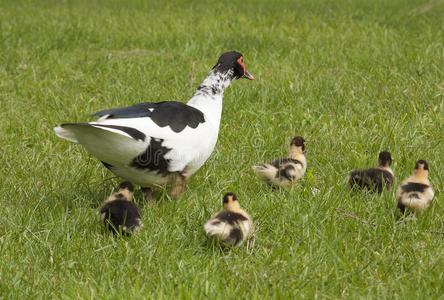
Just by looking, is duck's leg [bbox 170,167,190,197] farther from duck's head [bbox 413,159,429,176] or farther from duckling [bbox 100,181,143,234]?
duck's head [bbox 413,159,429,176]

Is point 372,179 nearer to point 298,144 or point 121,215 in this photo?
point 298,144

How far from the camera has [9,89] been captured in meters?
6.86

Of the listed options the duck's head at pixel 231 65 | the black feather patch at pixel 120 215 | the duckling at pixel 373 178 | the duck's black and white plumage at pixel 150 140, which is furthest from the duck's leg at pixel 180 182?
the duckling at pixel 373 178

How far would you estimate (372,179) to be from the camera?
13.4ft

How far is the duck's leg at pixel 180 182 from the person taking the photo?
4.08 meters

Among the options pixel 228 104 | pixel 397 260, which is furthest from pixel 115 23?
pixel 397 260

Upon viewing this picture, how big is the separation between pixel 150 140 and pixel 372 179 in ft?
5.20

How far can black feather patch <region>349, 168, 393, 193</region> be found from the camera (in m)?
4.09

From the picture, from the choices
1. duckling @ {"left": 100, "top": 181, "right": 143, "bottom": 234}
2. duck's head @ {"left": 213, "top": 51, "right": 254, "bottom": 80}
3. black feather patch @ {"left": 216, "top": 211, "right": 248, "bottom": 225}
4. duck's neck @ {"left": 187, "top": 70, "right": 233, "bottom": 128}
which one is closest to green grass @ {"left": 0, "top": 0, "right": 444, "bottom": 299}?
duckling @ {"left": 100, "top": 181, "right": 143, "bottom": 234}

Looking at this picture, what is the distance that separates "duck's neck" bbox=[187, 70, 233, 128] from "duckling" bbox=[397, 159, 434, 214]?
147cm

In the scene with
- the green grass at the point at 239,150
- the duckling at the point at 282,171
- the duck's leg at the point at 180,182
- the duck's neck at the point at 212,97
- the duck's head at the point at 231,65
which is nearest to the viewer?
the green grass at the point at 239,150

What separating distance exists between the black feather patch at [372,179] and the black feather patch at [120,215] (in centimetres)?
158

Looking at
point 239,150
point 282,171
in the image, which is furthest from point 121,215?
point 239,150

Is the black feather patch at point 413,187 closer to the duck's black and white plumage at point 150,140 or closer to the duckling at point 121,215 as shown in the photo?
the duck's black and white plumage at point 150,140
